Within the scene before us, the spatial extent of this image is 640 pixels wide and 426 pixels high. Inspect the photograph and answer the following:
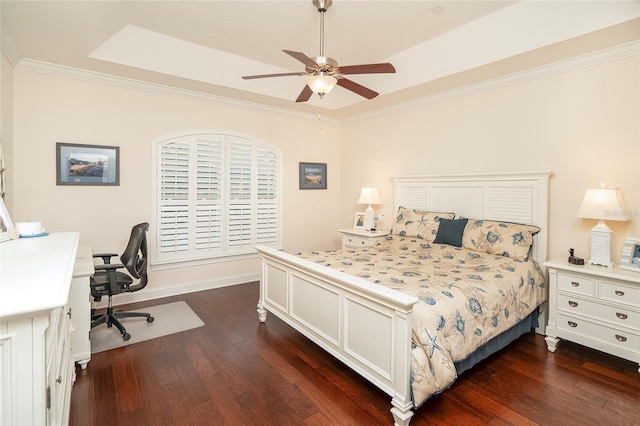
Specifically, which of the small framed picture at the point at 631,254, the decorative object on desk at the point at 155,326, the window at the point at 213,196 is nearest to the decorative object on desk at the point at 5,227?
the decorative object on desk at the point at 155,326

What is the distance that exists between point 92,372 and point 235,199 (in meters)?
2.69

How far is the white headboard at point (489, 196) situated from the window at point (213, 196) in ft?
6.69

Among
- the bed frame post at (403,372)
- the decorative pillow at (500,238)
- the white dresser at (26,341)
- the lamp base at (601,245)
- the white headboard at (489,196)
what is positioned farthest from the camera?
the white headboard at (489,196)

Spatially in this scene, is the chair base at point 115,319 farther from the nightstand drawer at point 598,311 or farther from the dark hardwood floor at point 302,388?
the nightstand drawer at point 598,311

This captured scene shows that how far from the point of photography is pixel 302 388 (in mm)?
2312

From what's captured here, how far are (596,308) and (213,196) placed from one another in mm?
4252

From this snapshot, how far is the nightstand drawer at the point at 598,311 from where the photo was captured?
2498 mm

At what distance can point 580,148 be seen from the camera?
3131 mm

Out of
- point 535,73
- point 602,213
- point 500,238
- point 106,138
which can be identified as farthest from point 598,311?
point 106,138

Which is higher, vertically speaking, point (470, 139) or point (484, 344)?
point (470, 139)

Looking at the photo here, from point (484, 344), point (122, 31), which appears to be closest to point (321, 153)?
point (122, 31)

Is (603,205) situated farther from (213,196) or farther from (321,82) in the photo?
(213,196)

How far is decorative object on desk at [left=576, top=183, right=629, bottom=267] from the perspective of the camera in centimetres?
272

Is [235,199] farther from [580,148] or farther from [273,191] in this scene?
[580,148]
